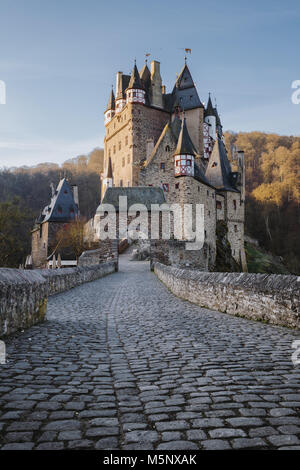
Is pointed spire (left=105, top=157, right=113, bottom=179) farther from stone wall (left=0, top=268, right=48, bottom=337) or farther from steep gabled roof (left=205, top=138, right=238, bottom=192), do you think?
stone wall (left=0, top=268, right=48, bottom=337)

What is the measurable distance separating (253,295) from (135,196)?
2550cm

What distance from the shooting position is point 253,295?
6.32m

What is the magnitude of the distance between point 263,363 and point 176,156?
3848 cm

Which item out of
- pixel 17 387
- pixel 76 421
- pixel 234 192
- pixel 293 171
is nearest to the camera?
pixel 76 421

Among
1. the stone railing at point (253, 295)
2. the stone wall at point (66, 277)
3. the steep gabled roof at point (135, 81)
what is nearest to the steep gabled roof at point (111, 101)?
the steep gabled roof at point (135, 81)

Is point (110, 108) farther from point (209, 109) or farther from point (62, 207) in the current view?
point (62, 207)

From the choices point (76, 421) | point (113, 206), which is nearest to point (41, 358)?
point (76, 421)

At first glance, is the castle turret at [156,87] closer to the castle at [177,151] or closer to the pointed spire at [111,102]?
the castle at [177,151]

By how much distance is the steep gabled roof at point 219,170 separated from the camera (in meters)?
48.2

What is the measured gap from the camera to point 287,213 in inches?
2491

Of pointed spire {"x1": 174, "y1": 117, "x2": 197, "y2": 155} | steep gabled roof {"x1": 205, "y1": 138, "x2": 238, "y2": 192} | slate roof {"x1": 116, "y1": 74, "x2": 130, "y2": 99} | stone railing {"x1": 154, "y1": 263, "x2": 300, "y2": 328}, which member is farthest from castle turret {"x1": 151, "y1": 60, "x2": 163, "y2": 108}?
stone railing {"x1": 154, "y1": 263, "x2": 300, "y2": 328}

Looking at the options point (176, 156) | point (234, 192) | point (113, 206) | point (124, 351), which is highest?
point (176, 156)

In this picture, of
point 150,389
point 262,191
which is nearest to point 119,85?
point 262,191
